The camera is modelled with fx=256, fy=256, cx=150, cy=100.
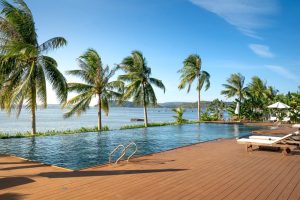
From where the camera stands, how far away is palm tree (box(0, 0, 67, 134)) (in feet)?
49.3

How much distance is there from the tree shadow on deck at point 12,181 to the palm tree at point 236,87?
1351 inches

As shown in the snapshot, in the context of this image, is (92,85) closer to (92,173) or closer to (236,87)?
(92,173)

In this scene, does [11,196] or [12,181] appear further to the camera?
[12,181]

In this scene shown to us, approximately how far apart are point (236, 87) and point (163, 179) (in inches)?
1300

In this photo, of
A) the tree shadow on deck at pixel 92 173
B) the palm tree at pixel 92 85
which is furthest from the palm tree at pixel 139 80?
the tree shadow on deck at pixel 92 173

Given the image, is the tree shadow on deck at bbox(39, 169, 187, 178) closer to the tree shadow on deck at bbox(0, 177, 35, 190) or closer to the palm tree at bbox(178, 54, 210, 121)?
the tree shadow on deck at bbox(0, 177, 35, 190)

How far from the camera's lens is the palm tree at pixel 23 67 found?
49.3ft

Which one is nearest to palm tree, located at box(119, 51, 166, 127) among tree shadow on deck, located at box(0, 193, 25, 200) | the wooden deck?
the wooden deck

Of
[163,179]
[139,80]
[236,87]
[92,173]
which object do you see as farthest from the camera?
[236,87]

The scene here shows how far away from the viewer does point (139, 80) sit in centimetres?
2473

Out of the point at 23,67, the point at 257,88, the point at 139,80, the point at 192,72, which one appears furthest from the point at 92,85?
the point at 257,88

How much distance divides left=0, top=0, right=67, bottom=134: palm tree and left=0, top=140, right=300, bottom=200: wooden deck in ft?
22.7

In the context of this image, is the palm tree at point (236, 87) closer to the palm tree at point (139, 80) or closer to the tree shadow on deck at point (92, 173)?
the palm tree at point (139, 80)

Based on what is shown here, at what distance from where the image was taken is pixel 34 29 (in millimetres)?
16281
